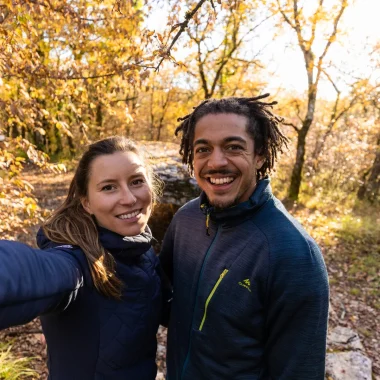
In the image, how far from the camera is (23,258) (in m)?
1.08

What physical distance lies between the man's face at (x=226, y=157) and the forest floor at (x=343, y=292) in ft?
Result: 9.15

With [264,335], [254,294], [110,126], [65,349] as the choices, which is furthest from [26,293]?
[110,126]

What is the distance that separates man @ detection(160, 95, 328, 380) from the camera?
1.51 metres

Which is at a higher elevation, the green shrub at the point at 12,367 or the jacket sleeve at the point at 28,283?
the jacket sleeve at the point at 28,283

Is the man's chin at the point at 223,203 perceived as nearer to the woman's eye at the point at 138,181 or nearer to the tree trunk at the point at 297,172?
the woman's eye at the point at 138,181

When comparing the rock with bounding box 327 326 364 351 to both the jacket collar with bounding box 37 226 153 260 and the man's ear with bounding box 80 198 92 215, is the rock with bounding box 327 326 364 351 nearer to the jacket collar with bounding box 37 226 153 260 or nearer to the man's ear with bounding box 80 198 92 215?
the jacket collar with bounding box 37 226 153 260

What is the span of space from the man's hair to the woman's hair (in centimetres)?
48

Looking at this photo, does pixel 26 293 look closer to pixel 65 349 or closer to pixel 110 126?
pixel 65 349

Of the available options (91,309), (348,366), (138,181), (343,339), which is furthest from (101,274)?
(343,339)

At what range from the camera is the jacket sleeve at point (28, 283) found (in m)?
1.02

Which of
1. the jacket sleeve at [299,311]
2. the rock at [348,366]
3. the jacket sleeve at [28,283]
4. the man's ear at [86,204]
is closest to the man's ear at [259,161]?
the jacket sleeve at [299,311]

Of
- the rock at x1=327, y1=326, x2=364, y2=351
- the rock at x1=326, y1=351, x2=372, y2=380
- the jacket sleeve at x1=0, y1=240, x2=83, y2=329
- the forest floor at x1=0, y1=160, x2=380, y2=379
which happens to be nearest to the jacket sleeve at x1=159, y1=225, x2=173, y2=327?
the jacket sleeve at x1=0, y1=240, x2=83, y2=329

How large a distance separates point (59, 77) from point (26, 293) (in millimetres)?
2941

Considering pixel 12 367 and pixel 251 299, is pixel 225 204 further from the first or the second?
pixel 12 367
